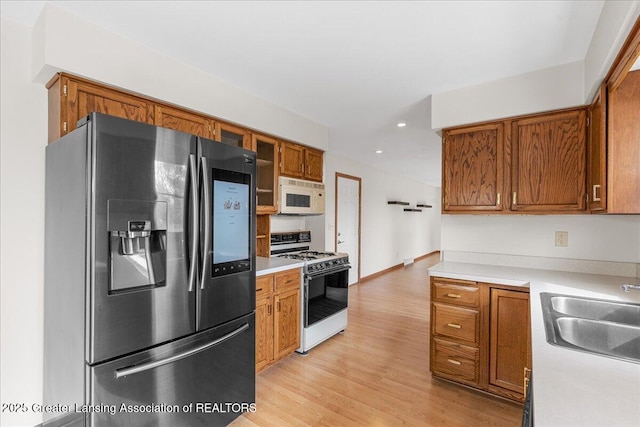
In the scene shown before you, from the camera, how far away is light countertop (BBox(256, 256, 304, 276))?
8.19 feet

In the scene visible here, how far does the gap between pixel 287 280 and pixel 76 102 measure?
1.96 metres

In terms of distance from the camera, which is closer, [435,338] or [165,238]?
[165,238]

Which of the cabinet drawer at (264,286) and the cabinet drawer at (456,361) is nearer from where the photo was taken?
the cabinet drawer at (456,361)

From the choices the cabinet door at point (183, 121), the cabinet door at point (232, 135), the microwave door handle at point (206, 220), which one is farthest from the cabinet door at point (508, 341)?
the cabinet door at point (183, 121)

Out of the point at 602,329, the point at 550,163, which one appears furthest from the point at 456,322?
the point at 550,163

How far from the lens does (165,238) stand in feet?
5.10

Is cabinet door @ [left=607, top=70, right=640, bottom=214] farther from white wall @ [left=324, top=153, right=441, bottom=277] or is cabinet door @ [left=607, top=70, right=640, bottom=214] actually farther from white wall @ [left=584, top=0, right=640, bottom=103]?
white wall @ [left=324, top=153, right=441, bottom=277]

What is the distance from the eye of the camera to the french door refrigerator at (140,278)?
136cm

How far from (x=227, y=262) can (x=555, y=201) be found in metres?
2.42

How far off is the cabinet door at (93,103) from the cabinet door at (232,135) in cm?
58

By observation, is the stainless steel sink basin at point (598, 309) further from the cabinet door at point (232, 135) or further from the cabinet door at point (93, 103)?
the cabinet door at point (93, 103)

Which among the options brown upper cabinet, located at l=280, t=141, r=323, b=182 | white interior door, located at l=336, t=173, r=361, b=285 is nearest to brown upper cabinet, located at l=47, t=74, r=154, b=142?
brown upper cabinet, located at l=280, t=141, r=323, b=182

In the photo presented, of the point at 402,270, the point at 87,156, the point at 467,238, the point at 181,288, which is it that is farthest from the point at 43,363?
the point at 402,270

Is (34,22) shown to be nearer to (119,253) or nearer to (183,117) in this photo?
(183,117)
